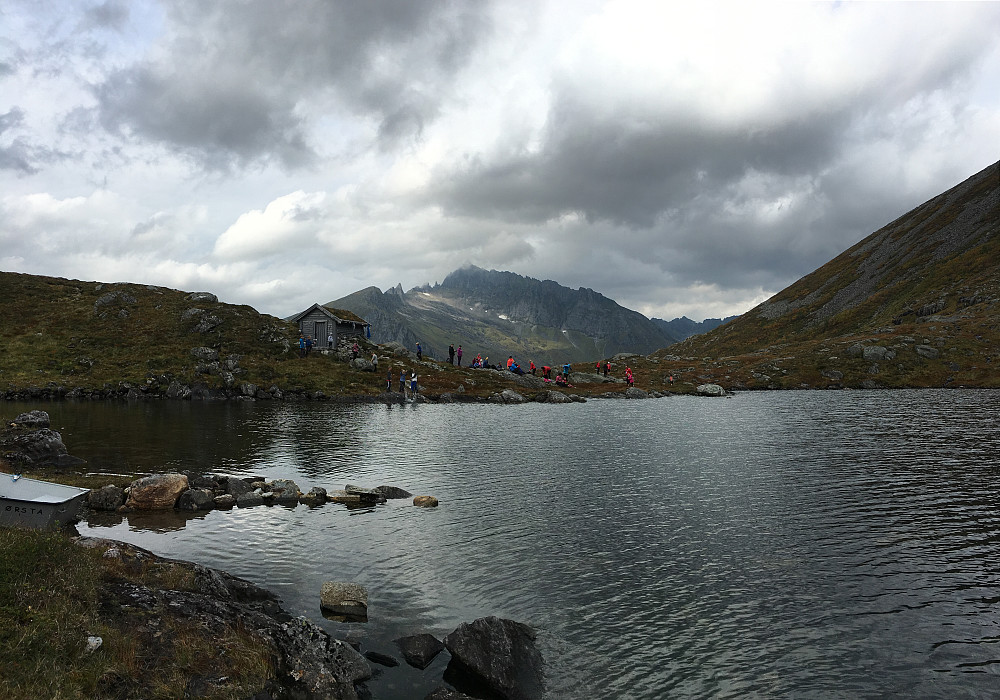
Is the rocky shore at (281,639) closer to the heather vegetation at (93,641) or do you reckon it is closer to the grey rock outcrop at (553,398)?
the heather vegetation at (93,641)

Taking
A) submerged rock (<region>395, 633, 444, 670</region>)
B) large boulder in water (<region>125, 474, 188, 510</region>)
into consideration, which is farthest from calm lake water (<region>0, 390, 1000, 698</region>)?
large boulder in water (<region>125, 474, 188, 510</region>)

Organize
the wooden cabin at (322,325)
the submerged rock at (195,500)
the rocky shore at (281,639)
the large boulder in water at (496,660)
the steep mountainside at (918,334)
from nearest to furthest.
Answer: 1. the rocky shore at (281,639)
2. the large boulder in water at (496,660)
3. the submerged rock at (195,500)
4. the steep mountainside at (918,334)
5. the wooden cabin at (322,325)

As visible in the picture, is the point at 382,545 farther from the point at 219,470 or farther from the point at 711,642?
the point at 219,470

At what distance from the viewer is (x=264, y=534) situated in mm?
26062

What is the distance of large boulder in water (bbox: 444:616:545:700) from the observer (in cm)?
1439

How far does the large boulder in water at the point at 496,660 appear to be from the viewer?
14.4m

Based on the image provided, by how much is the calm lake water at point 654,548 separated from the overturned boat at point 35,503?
382 centimetres

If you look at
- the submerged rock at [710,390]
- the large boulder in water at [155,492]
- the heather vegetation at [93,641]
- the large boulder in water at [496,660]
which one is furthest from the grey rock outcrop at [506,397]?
the heather vegetation at [93,641]

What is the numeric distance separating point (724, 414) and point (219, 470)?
2566 inches

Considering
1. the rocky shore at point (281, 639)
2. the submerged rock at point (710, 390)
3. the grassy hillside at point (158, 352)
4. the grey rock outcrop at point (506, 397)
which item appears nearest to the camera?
the rocky shore at point (281, 639)

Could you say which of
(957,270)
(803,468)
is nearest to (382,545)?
(803,468)

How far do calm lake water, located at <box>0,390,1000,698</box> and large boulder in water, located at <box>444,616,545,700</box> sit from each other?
0.53 m

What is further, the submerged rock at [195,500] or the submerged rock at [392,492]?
the submerged rock at [392,492]

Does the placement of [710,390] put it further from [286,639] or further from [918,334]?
[286,639]
